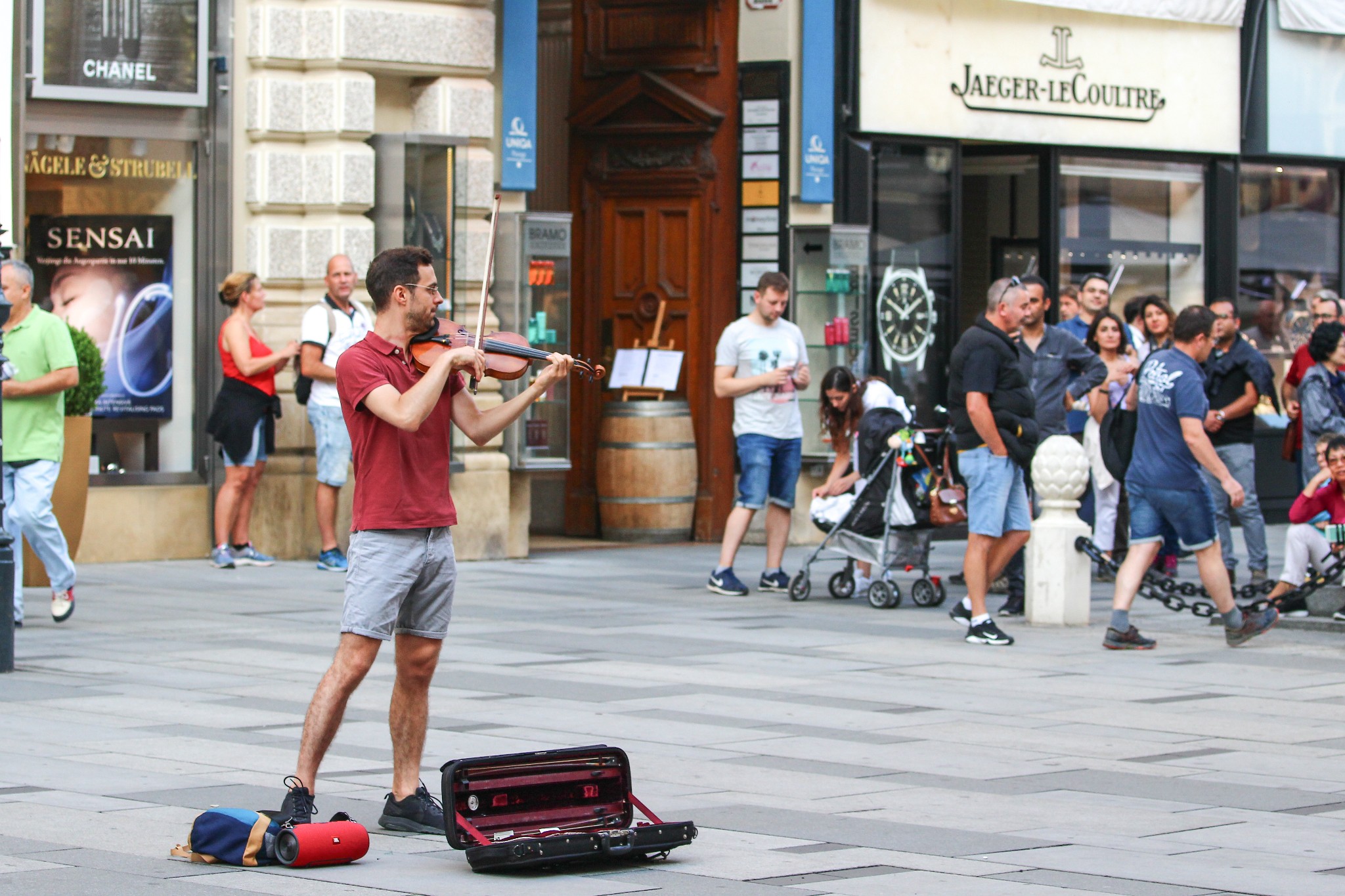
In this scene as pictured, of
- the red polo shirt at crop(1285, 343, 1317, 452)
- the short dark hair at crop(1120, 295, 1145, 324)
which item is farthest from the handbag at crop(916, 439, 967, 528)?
the short dark hair at crop(1120, 295, 1145, 324)

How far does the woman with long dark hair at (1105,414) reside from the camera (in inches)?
560

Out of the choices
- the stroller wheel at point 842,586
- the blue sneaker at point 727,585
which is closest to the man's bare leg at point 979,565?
the stroller wheel at point 842,586

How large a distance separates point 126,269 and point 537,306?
119 inches

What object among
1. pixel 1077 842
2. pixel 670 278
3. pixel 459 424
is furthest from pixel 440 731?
pixel 670 278

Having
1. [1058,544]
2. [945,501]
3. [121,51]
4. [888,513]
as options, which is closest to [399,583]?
[1058,544]

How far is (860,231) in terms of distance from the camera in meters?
17.0

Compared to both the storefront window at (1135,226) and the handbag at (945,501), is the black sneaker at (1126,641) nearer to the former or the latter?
the handbag at (945,501)

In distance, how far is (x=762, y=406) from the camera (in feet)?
43.8

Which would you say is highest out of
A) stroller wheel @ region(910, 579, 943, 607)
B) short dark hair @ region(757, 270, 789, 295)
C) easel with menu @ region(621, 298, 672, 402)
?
short dark hair @ region(757, 270, 789, 295)

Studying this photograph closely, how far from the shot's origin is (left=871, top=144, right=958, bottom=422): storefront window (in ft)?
58.1

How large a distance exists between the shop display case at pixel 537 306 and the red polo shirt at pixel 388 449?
340 inches

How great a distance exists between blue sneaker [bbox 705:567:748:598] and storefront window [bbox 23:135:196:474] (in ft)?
13.2

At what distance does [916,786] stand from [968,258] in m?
12.3

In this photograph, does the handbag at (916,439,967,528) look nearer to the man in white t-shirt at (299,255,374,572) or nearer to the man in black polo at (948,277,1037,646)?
the man in black polo at (948,277,1037,646)
